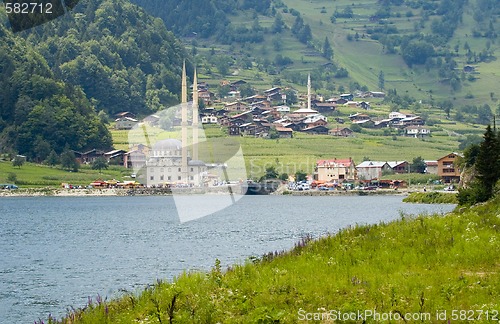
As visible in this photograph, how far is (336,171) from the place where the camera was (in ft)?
409

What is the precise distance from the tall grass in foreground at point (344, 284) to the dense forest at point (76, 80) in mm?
112724

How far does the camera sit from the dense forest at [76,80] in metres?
134

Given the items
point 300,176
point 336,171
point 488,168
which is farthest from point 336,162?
point 488,168

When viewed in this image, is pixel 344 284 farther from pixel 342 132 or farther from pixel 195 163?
pixel 342 132

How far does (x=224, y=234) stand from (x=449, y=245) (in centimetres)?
3033

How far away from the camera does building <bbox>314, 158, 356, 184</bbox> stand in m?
124

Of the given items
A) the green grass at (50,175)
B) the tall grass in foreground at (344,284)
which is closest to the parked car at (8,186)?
the green grass at (50,175)

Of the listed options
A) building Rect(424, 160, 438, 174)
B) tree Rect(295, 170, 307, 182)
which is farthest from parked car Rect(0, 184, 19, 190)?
building Rect(424, 160, 438, 174)

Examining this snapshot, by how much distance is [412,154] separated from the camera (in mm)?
139750

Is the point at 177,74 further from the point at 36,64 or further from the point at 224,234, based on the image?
the point at 224,234

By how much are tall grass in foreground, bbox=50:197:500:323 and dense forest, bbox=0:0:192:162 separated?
112724 millimetres

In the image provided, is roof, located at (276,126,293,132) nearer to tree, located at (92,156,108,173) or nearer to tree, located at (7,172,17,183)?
tree, located at (92,156,108,173)

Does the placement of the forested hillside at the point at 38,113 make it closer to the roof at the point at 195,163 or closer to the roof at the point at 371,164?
the roof at the point at 195,163

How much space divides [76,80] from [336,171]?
214 feet
